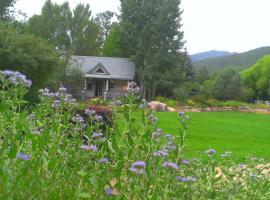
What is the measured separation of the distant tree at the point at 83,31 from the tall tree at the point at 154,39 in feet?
44.7

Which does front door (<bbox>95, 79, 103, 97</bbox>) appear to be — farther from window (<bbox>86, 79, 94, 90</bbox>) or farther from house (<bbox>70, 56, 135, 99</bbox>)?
window (<bbox>86, 79, 94, 90</bbox>)

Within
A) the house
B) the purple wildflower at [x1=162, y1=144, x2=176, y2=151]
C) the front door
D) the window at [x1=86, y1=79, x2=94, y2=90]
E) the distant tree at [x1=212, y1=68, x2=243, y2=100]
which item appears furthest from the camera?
the distant tree at [x1=212, y1=68, x2=243, y2=100]

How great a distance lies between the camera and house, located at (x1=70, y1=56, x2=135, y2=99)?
4319cm

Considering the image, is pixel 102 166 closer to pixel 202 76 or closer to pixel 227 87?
pixel 227 87

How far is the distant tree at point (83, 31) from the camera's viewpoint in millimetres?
57156

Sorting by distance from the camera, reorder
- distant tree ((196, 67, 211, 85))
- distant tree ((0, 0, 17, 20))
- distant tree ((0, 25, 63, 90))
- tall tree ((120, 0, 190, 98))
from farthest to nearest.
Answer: distant tree ((196, 67, 211, 85)) < tall tree ((120, 0, 190, 98)) < distant tree ((0, 0, 17, 20)) < distant tree ((0, 25, 63, 90))

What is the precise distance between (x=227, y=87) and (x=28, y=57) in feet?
95.5

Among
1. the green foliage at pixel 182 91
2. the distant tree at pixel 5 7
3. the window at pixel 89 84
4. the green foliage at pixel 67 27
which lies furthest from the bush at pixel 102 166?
the green foliage at pixel 67 27

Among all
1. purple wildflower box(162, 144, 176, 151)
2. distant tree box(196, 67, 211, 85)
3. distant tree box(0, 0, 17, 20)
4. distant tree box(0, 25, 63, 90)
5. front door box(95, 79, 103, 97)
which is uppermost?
distant tree box(0, 0, 17, 20)

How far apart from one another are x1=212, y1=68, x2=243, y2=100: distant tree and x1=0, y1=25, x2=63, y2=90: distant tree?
87.7 feet

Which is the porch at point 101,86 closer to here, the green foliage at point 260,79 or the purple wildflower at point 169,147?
the green foliage at point 260,79

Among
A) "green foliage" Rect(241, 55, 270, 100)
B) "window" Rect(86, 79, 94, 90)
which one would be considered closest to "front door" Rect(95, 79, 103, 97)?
"window" Rect(86, 79, 94, 90)

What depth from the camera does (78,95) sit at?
130 ft

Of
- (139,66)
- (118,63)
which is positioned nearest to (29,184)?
(139,66)
